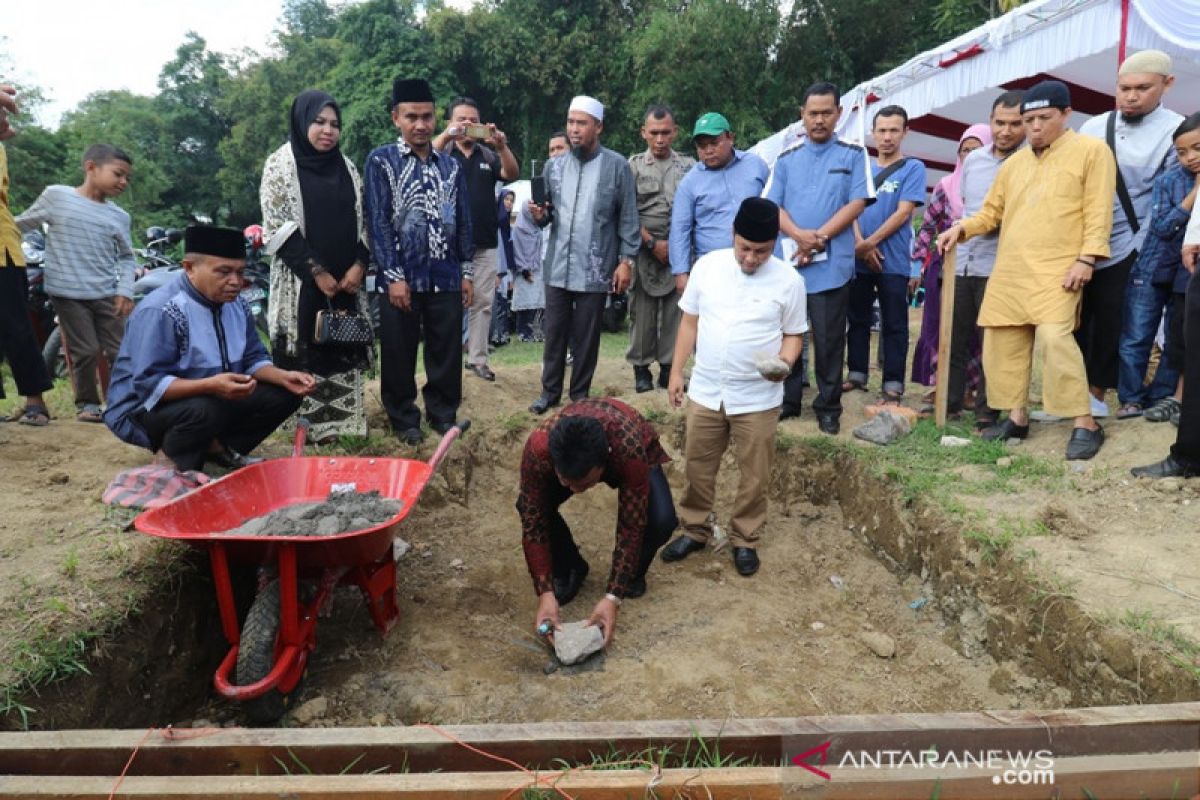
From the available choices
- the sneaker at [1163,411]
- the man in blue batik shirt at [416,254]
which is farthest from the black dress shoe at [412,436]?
the sneaker at [1163,411]

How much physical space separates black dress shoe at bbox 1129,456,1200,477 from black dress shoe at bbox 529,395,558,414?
11.5 ft

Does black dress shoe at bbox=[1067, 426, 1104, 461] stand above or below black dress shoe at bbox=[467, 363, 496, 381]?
below

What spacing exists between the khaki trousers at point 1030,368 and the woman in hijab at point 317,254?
12.5ft

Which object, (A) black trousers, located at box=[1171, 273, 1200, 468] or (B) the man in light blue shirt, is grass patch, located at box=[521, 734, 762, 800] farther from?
(B) the man in light blue shirt

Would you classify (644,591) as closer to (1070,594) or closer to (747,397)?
(747,397)

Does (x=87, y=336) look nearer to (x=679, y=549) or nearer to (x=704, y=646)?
(x=679, y=549)

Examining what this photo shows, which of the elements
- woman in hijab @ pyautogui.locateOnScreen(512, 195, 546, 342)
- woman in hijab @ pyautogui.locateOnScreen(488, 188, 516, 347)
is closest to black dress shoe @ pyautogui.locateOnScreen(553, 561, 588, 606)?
woman in hijab @ pyautogui.locateOnScreen(488, 188, 516, 347)

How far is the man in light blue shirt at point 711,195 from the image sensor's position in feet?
16.4

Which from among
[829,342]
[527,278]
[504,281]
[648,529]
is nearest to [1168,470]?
[829,342]

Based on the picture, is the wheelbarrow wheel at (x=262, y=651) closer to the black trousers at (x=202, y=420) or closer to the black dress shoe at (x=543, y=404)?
the black trousers at (x=202, y=420)

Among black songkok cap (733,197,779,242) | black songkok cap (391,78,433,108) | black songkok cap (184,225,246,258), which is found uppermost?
black songkok cap (391,78,433,108)

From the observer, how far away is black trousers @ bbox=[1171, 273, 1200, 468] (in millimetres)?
3500

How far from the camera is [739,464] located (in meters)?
3.92

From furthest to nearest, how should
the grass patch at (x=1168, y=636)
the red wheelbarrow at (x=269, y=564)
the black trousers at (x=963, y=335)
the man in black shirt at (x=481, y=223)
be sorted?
the man in black shirt at (x=481, y=223), the black trousers at (x=963, y=335), the red wheelbarrow at (x=269, y=564), the grass patch at (x=1168, y=636)
